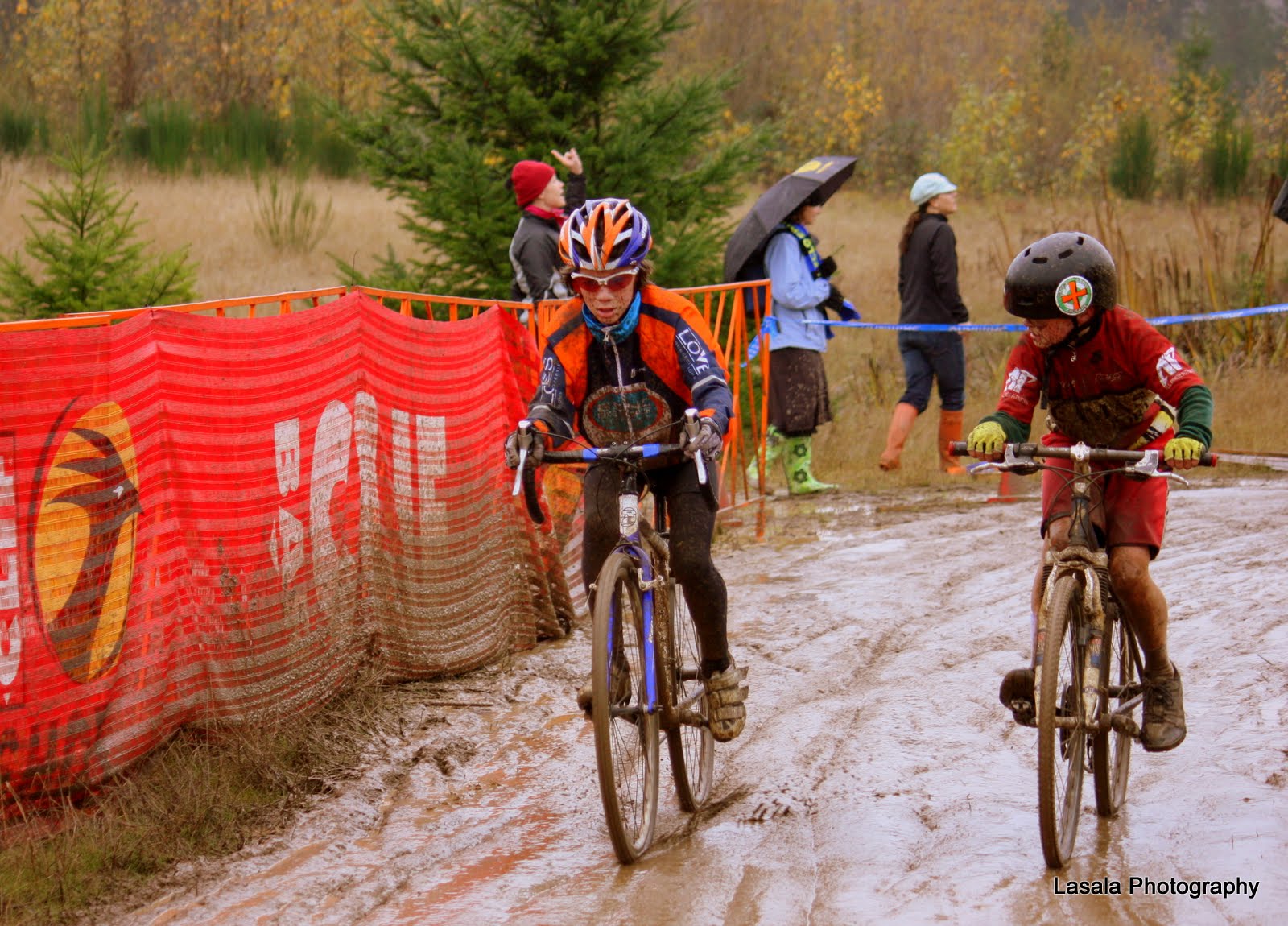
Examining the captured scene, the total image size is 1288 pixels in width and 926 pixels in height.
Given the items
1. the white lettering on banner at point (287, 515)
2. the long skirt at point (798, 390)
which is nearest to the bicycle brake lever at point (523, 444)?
the white lettering on banner at point (287, 515)

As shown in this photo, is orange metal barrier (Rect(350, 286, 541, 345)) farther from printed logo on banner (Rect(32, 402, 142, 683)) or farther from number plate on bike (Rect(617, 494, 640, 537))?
number plate on bike (Rect(617, 494, 640, 537))

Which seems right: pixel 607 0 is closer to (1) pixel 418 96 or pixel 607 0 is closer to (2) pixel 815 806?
(1) pixel 418 96

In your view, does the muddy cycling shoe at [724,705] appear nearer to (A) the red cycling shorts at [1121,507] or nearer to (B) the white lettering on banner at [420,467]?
(A) the red cycling shorts at [1121,507]

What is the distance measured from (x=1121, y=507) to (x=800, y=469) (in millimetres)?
6994

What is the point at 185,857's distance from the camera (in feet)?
16.0

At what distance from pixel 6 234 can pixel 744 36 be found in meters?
29.9

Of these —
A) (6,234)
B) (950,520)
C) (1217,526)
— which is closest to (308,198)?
(6,234)

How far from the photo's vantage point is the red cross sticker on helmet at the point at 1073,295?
494cm

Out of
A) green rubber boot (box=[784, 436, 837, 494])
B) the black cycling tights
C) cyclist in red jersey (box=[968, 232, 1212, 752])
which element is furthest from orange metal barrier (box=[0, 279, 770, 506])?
cyclist in red jersey (box=[968, 232, 1212, 752])

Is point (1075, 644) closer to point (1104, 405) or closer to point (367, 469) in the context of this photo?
point (1104, 405)

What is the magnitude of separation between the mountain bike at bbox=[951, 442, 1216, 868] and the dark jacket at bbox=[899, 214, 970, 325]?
7.04 m

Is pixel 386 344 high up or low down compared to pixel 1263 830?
up

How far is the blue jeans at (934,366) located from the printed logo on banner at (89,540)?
7740 millimetres

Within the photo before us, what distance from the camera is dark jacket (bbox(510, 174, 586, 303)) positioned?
9773 millimetres
